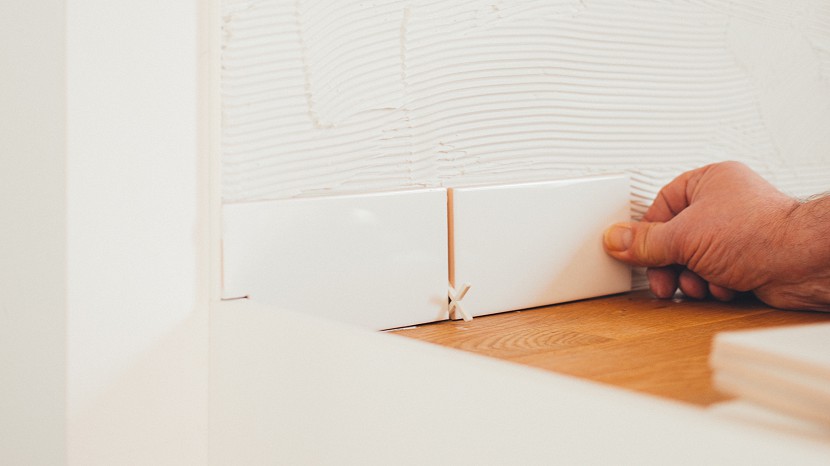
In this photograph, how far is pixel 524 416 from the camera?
0.98 ft

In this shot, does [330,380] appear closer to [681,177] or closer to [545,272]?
[545,272]

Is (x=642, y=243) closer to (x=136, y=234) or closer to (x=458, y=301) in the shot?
(x=458, y=301)

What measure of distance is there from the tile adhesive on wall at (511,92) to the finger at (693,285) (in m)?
0.08

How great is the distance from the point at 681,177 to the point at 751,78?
23cm

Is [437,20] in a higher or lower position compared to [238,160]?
higher

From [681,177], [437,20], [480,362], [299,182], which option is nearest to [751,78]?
[681,177]

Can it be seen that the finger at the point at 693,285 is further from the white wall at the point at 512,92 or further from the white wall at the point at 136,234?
the white wall at the point at 136,234

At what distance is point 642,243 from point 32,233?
1.56 ft

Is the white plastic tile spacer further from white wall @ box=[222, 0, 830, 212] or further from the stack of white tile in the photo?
the stack of white tile

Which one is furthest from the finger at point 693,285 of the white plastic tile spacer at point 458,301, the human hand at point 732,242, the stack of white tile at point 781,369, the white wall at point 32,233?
the white wall at point 32,233

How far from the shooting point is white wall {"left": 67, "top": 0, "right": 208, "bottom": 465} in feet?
1.55

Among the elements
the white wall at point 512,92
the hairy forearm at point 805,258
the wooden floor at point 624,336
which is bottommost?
the wooden floor at point 624,336

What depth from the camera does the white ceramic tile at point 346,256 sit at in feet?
1.68

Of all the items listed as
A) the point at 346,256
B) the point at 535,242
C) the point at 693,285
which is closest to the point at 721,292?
the point at 693,285
